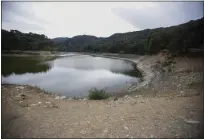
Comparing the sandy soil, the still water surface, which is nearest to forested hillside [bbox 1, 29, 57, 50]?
the still water surface

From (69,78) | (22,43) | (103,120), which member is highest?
(22,43)

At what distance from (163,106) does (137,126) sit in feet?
4.95

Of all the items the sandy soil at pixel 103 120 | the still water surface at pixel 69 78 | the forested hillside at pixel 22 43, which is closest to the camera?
the sandy soil at pixel 103 120

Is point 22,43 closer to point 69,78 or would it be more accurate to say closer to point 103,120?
point 69,78

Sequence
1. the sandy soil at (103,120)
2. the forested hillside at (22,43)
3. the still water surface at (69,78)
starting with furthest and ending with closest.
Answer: the forested hillside at (22,43)
the still water surface at (69,78)
the sandy soil at (103,120)

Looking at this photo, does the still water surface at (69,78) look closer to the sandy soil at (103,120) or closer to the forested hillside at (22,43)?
the sandy soil at (103,120)

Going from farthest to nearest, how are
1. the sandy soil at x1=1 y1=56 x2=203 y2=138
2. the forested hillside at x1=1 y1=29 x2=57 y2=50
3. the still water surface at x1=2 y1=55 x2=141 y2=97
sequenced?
the forested hillside at x1=1 y1=29 x2=57 y2=50 → the still water surface at x1=2 y1=55 x2=141 y2=97 → the sandy soil at x1=1 y1=56 x2=203 y2=138

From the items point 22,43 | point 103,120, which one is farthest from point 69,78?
point 22,43

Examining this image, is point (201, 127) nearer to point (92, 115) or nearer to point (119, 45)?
point (92, 115)

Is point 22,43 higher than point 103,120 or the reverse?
higher

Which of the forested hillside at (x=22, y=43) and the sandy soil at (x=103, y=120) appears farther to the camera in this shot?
the forested hillside at (x=22, y=43)

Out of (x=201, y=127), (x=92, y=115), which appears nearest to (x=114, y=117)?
(x=92, y=115)

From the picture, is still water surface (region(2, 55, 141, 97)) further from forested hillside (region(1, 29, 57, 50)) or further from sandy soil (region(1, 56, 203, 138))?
forested hillside (region(1, 29, 57, 50))

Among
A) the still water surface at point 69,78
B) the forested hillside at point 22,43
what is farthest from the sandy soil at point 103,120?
the forested hillside at point 22,43
